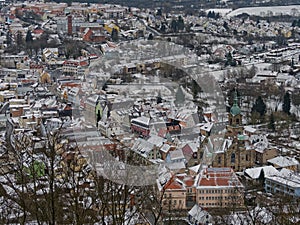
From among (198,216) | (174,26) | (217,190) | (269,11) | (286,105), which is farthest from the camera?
(269,11)

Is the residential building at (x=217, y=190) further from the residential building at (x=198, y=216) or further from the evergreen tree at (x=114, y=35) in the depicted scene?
the evergreen tree at (x=114, y=35)

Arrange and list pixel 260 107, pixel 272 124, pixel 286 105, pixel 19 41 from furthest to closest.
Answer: pixel 19 41 < pixel 286 105 < pixel 260 107 < pixel 272 124

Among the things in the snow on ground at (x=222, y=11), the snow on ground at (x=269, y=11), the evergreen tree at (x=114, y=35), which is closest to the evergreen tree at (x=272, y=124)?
the evergreen tree at (x=114, y=35)

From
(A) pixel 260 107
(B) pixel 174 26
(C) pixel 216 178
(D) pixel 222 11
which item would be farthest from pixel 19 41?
(D) pixel 222 11

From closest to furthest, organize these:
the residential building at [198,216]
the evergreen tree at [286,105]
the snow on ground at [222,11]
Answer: the residential building at [198,216], the evergreen tree at [286,105], the snow on ground at [222,11]

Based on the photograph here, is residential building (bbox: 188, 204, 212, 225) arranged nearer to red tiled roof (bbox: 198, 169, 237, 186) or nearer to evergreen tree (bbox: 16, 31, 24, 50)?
red tiled roof (bbox: 198, 169, 237, 186)

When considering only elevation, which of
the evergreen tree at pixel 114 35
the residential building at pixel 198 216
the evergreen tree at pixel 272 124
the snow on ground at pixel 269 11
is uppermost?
the snow on ground at pixel 269 11

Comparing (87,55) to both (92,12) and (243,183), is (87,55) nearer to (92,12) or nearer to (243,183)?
(92,12)

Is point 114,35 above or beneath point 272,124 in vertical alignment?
above

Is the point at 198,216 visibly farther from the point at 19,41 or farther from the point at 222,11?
the point at 222,11

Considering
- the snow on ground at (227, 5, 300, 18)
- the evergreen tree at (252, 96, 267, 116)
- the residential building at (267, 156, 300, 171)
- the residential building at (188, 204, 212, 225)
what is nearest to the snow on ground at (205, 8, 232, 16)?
the snow on ground at (227, 5, 300, 18)
